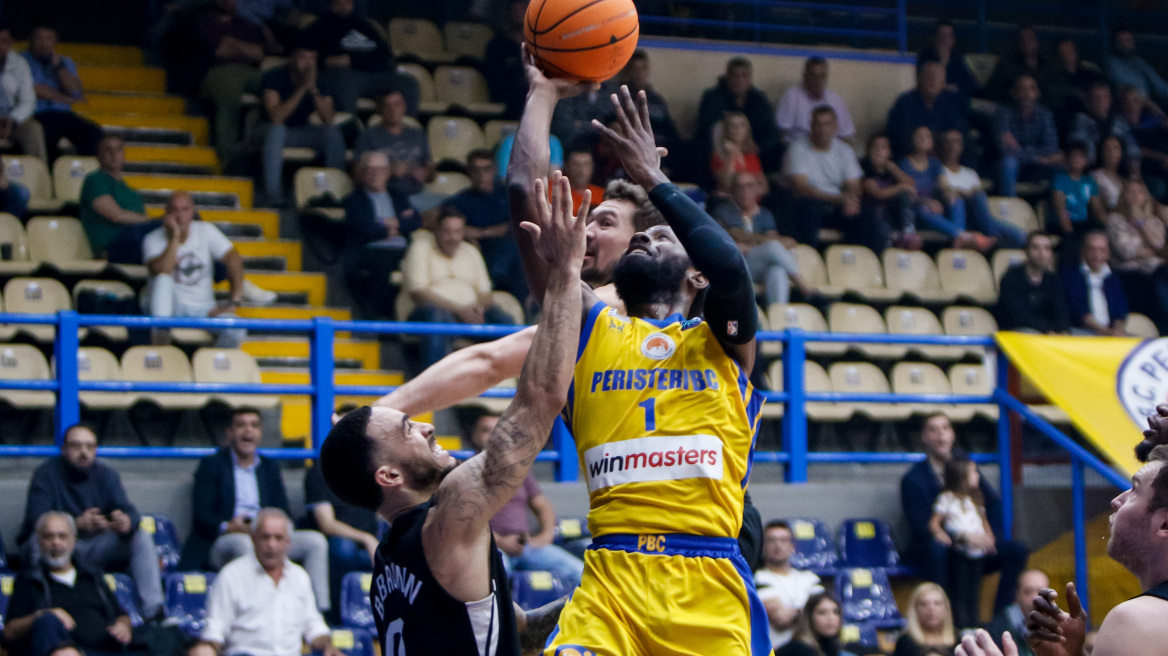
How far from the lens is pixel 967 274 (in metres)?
12.3

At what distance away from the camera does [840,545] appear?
9.72 meters

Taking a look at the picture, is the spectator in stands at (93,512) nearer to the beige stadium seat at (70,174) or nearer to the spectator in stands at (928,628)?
the beige stadium seat at (70,174)

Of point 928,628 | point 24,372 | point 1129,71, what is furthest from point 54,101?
point 1129,71

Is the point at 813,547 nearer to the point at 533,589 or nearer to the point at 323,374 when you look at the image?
the point at 533,589

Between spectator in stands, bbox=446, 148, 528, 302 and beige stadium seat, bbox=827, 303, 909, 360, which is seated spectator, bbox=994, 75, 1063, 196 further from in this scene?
spectator in stands, bbox=446, 148, 528, 302

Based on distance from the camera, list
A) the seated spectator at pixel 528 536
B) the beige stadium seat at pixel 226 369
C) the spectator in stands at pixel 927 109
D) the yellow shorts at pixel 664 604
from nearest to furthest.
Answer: the yellow shorts at pixel 664 604, the seated spectator at pixel 528 536, the beige stadium seat at pixel 226 369, the spectator in stands at pixel 927 109

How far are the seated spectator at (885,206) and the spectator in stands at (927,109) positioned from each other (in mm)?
A: 469

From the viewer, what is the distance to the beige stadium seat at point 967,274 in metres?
12.3

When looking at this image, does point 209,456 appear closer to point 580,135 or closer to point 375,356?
point 375,356

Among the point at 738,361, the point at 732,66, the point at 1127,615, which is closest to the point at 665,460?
the point at 738,361

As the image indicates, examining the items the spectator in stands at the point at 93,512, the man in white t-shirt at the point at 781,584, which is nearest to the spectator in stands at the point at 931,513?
the man in white t-shirt at the point at 781,584

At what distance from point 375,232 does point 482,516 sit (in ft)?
23.5

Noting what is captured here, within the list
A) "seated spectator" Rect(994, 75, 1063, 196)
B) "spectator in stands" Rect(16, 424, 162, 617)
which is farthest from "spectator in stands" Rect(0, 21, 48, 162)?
"seated spectator" Rect(994, 75, 1063, 196)

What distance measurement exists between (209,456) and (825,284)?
18.2ft
